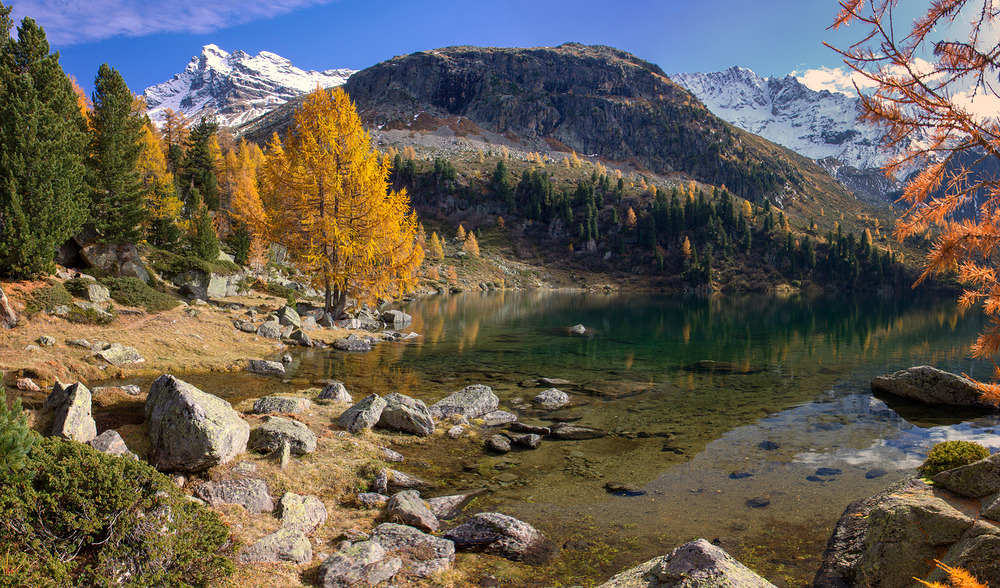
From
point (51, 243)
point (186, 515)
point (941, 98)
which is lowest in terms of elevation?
point (186, 515)

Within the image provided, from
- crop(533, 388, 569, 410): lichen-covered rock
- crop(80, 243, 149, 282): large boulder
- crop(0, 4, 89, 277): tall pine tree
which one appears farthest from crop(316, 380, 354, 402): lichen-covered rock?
crop(80, 243, 149, 282): large boulder

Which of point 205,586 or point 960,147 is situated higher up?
point 960,147

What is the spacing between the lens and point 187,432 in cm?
834

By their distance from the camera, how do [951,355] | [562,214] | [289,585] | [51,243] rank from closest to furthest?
1. [289,585]
2. [51,243]
3. [951,355]
4. [562,214]

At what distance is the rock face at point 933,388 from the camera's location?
18.0 metres

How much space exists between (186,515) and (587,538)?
5952 millimetres

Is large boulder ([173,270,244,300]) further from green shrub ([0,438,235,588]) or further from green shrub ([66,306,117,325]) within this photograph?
green shrub ([0,438,235,588])

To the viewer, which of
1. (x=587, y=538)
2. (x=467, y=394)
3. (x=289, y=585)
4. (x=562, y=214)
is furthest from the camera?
(x=562, y=214)

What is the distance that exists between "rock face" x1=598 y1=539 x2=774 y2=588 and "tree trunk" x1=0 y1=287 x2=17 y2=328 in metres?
20.9

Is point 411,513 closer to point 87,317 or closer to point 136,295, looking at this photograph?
point 87,317

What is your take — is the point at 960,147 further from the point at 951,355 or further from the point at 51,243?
the point at 951,355

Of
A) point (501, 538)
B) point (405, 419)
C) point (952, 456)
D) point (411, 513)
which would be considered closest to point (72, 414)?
point (411, 513)

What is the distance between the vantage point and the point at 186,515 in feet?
18.3

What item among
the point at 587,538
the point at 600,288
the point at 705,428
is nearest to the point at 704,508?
the point at 587,538
